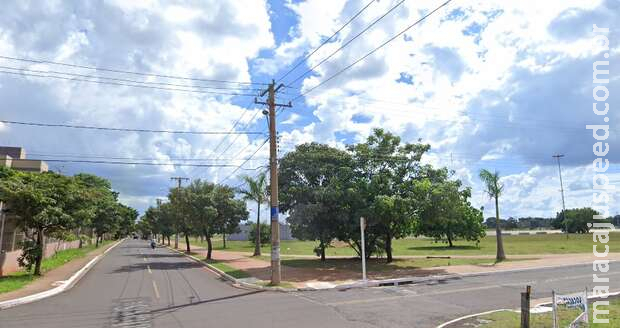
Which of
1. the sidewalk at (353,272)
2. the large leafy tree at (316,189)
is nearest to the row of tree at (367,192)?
the large leafy tree at (316,189)

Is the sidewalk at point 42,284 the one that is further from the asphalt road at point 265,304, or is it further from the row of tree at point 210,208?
the row of tree at point 210,208

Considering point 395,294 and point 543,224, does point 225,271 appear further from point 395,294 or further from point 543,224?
point 543,224

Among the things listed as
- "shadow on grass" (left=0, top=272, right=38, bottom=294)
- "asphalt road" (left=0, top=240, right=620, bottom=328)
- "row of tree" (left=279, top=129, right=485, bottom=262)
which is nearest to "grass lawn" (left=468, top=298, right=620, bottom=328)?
"asphalt road" (left=0, top=240, right=620, bottom=328)

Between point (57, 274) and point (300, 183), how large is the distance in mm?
13653

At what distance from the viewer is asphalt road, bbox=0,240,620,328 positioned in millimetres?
11852

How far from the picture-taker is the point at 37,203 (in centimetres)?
2005

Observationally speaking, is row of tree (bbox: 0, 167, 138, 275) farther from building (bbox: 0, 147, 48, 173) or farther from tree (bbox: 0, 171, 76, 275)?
building (bbox: 0, 147, 48, 173)

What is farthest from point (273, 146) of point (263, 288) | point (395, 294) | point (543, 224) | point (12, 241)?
point (543, 224)

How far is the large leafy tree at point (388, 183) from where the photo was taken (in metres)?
24.7

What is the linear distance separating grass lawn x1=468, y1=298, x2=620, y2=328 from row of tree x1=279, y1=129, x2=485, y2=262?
1197 cm

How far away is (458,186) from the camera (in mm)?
27141

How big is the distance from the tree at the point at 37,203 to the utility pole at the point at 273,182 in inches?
375

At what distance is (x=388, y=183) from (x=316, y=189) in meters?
4.05

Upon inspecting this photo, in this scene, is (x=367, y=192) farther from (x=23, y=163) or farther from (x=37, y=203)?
Result: (x=23, y=163)
